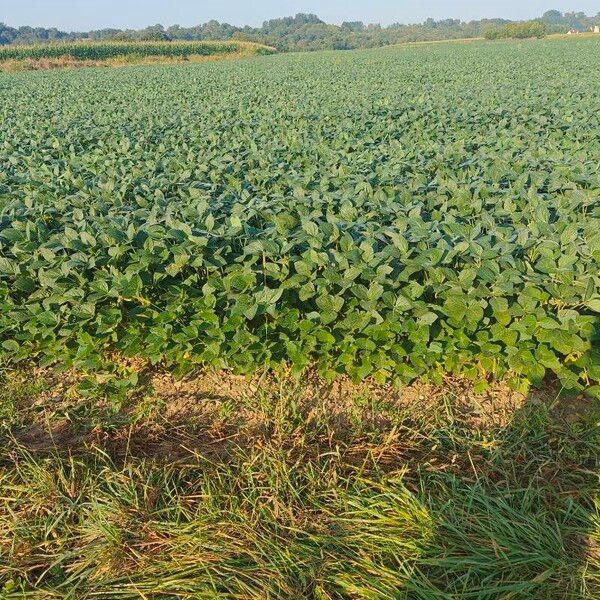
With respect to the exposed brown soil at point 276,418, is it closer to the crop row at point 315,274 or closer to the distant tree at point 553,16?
the crop row at point 315,274

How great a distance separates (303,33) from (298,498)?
12076 centimetres

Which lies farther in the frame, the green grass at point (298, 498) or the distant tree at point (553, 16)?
the distant tree at point (553, 16)

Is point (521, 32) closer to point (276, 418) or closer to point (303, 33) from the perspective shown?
point (303, 33)

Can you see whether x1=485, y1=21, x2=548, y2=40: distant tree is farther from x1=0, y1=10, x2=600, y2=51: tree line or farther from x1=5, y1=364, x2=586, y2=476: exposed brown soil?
x1=5, y1=364, x2=586, y2=476: exposed brown soil

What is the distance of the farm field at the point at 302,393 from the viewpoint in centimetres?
202

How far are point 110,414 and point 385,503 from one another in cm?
150

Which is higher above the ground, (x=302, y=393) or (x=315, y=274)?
(x=315, y=274)

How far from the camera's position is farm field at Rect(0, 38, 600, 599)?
79.4 inches

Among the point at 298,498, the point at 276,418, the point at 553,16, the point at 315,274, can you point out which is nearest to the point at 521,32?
the point at 315,274

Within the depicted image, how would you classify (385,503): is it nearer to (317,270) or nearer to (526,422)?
(526,422)

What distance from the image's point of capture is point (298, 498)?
2254mm

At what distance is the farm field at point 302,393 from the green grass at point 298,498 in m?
0.01

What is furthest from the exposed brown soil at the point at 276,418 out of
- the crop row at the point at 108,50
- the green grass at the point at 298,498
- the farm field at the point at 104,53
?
the crop row at the point at 108,50

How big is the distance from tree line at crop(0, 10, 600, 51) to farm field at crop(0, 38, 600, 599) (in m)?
52.7
